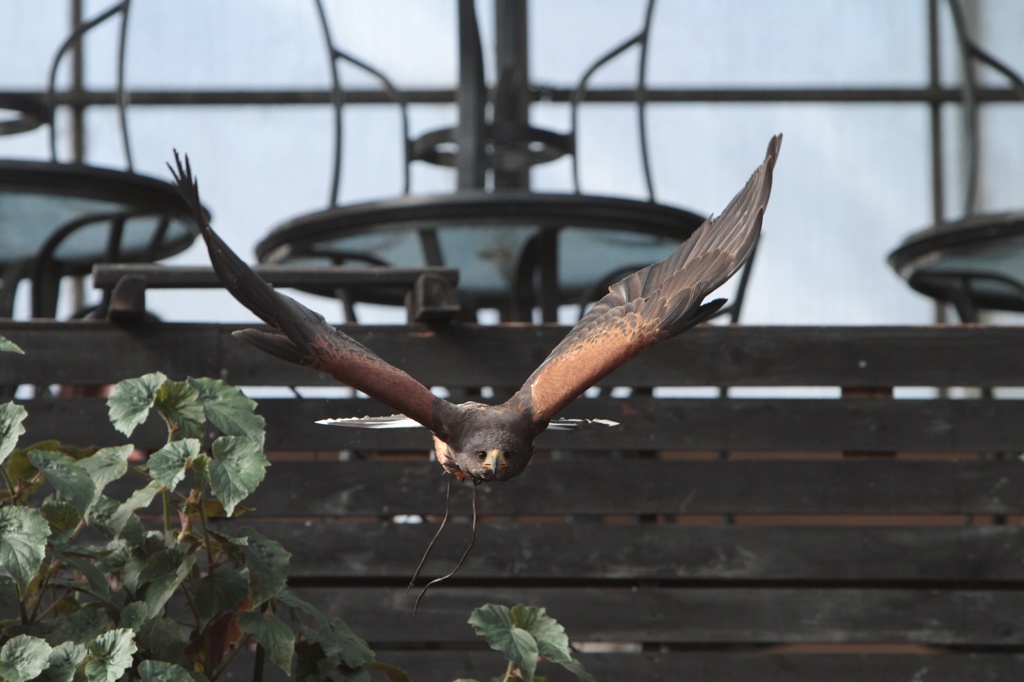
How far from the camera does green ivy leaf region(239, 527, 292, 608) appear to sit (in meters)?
2.22

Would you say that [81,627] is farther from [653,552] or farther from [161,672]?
[653,552]

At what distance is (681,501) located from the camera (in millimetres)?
3100

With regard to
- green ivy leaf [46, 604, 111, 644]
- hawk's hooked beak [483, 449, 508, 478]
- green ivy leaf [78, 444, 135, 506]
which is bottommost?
green ivy leaf [46, 604, 111, 644]

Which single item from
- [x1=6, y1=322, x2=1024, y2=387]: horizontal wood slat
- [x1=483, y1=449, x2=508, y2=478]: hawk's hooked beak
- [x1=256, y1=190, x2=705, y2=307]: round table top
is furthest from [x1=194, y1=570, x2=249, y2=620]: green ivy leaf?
[x1=256, y1=190, x2=705, y2=307]: round table top

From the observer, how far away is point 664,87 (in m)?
6.13

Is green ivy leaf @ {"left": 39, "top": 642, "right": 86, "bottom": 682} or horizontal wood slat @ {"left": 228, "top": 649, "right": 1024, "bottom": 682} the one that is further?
horizontal wood slat @ {"left": 228, "top": 649, "right": 1024, "bottom": 682}

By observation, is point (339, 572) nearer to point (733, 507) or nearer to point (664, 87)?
→ point (733, 507)

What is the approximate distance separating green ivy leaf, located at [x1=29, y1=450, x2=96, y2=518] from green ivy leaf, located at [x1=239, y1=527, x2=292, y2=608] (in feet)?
0.75

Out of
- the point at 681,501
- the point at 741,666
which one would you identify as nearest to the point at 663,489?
the point at 681,501

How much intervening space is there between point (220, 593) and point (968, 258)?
2441 millimetres

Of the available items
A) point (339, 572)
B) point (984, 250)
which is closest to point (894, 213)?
point (984, 250)

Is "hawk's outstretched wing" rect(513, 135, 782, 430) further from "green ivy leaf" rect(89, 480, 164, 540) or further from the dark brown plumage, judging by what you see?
"green ivy leaf" rect(89, 480, 164, 540)

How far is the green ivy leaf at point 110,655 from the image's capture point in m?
2.07

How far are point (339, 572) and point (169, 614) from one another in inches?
13.1
